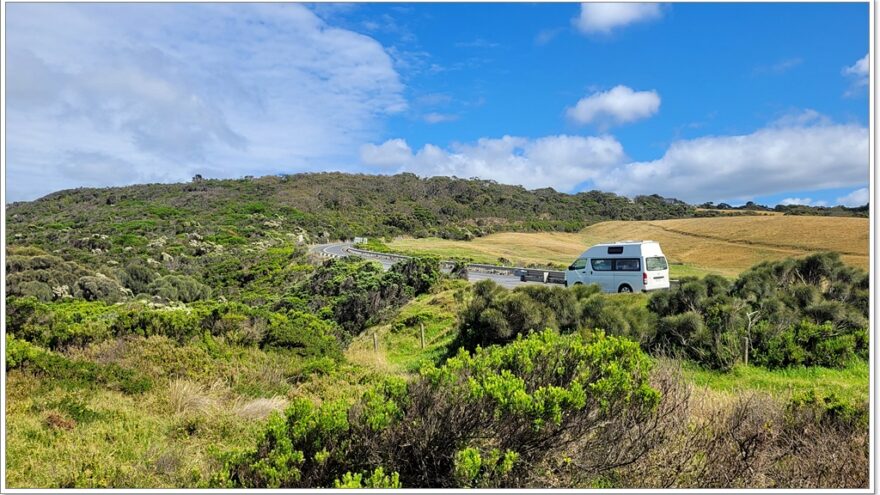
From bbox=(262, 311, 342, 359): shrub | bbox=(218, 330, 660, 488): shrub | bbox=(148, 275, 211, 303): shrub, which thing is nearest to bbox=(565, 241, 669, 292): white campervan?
bbox=(262, 311, 342, 359): shrub

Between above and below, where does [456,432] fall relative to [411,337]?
above

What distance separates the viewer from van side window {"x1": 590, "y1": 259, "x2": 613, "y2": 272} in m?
20.0

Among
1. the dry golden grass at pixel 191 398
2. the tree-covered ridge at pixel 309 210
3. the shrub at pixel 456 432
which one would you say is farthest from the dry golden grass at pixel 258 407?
the tree-covered ridge at pixel 309 210

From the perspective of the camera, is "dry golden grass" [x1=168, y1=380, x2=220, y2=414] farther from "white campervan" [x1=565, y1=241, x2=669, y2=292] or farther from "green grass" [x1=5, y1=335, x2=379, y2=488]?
"white campervan" [x1=565, y1=241, x2=669, y2=292]

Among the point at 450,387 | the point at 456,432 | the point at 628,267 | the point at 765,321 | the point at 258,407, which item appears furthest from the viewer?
the point at 628,267

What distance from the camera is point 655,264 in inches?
756

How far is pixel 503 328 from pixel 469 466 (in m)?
10.1

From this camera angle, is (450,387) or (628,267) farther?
(628,267)

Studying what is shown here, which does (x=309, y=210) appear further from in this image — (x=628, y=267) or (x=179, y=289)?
(x=628, y=267)

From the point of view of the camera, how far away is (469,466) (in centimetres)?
368

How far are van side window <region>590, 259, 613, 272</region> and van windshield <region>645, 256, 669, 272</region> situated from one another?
140cm

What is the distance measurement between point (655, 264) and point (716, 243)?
4395cm

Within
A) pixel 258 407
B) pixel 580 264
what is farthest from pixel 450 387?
pixel 580 264

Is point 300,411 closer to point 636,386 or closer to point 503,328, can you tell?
point 636,386
